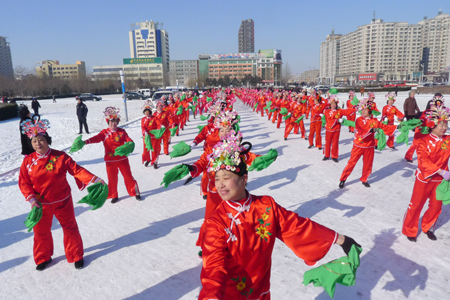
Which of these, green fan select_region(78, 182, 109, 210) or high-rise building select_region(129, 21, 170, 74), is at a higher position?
high-rise building select_region(129, 21, 170, 74)

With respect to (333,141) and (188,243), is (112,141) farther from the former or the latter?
(333,141)

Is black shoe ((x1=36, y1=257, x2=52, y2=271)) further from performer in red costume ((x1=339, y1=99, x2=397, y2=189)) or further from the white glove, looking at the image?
performer in red costume ((x1=339, y1=99, x2=397, y2=189))

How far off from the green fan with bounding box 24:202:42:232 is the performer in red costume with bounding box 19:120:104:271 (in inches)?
2.9

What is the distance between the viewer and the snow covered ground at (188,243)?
125 inches

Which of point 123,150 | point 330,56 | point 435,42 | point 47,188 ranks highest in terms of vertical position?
point 435,42

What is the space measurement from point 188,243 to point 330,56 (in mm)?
165459

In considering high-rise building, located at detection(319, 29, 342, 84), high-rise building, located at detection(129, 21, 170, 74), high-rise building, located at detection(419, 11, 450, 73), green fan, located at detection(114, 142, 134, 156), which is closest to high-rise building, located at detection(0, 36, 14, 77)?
high-rise building, located at detection(129, 21, 170, 74)

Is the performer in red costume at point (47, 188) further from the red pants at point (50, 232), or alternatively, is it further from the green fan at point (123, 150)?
the green fan at point (123, 150)

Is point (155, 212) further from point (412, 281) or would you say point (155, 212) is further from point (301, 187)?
point (412, 281)

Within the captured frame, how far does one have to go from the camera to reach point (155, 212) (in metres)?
5.20

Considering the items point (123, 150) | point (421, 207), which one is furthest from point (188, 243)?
point (421, 207)

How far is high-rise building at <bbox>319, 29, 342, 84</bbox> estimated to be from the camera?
144 m

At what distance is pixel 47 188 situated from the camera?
336cm

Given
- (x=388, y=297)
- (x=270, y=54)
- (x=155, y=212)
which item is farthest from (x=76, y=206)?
(x=270, y=54)
